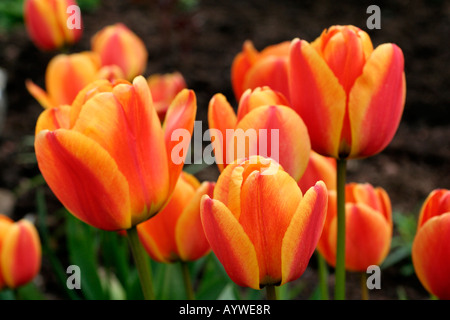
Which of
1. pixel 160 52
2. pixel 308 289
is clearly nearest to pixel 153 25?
pixel 160 52

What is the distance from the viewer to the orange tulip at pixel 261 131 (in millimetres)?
571

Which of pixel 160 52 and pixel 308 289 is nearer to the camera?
pixel 308 289

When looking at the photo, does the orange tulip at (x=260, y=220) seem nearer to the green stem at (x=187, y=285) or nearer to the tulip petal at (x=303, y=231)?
the tulip petal at (x=303, y=231)

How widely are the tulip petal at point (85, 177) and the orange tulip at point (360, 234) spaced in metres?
0.29

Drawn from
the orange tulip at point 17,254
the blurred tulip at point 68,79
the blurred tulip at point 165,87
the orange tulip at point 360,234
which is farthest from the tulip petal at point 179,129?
the blurred tulip at point 165,87

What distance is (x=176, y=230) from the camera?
0.71 metres

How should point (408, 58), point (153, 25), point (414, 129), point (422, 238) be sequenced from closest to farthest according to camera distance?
point (422, 238) → point (414, 129) → point (408, 58) → point (153, 25)

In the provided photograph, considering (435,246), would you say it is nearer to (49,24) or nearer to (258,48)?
(49,24)

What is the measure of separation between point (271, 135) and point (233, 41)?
2963 millimetres

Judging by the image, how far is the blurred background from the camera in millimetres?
2189

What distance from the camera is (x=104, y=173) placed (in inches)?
21.6

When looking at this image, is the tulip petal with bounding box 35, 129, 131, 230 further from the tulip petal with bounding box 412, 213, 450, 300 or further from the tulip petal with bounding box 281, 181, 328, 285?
the tulip petal with bounding box 412, 213, 450, 300

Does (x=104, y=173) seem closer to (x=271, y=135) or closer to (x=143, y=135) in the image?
(x=143, y=135)

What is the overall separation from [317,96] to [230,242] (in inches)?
7.2
